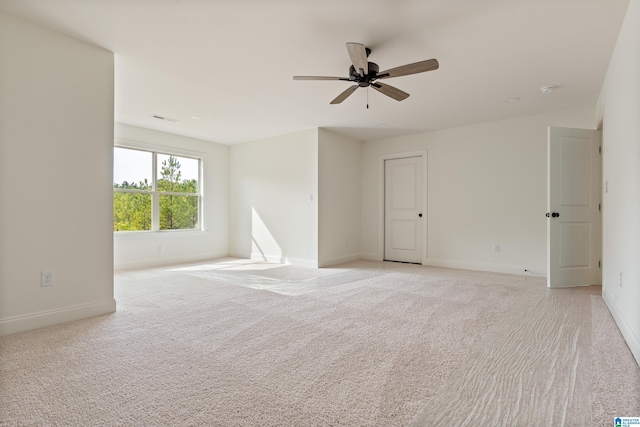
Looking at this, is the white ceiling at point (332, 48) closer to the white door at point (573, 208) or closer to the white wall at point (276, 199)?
the white door at point (573, 208)

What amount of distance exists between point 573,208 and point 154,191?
6.38 meters

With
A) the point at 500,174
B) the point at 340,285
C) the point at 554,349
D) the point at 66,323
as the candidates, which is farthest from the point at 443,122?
the point at 66,323

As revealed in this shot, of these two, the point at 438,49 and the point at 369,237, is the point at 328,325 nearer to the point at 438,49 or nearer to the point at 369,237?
the point at 438,49

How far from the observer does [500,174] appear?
4.91 metres

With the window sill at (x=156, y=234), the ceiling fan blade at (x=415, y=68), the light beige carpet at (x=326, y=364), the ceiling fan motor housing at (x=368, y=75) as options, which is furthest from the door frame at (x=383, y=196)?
the window sill at (x=156, y=234)

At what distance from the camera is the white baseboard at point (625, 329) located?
1961 millimetres

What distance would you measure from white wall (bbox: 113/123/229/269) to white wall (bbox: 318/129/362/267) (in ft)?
8.02

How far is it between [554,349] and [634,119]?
167cm

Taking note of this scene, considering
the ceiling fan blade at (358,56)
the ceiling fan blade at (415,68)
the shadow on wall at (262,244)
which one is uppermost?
the ceiling fan blade at (358,56)

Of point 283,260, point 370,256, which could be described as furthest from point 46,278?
point 370,256

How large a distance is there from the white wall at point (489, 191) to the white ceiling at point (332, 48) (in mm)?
461

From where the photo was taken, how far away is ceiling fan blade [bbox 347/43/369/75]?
7.30 feet

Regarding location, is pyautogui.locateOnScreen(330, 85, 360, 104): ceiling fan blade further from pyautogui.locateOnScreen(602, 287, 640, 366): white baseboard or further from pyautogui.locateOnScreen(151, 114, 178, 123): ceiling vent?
pyautogui.locateOnScreen(151, 114, 178, 123): ceiling vent

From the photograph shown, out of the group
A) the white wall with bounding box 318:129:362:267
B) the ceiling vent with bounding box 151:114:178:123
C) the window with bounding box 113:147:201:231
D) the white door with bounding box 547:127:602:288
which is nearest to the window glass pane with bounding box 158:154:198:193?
the window with bounding box 113:147:201:231
